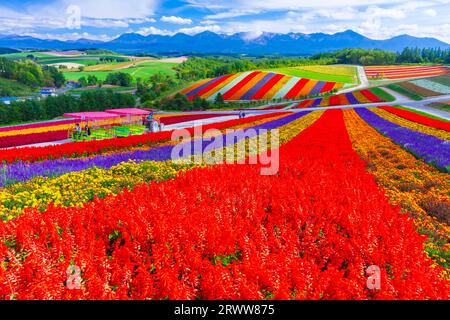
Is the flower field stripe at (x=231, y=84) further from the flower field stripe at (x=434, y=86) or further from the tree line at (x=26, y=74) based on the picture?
the tree line at (x=26, y=74)

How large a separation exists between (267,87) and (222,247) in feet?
227

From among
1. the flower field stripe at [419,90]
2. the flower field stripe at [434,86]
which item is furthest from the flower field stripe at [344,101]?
the flower field stripe at [434,86]

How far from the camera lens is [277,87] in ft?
234

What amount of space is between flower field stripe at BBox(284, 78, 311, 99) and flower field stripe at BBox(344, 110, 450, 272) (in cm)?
5075

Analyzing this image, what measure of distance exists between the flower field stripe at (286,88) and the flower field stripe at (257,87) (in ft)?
13.9

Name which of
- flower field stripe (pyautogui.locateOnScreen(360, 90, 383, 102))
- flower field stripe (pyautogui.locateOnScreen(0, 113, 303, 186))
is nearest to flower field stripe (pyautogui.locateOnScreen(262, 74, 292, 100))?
flower field stripe (pyautogui.locateOnScreen(360, 90, 383, 102))

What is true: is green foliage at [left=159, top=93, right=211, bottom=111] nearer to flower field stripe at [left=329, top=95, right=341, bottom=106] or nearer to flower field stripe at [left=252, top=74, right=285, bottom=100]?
flower field stripe at [left=252, top=74, right=285, bottom=100]

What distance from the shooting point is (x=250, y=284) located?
3951mm

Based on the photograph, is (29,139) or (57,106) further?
(57,106)

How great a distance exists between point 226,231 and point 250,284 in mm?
1377

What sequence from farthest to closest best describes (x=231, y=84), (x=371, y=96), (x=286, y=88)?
(x=231, y=84) → (x=286, y=88) → (x=371, y=96)

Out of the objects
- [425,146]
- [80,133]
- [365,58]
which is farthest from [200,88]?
[365,58]

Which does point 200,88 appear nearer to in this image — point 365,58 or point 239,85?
point 239,85
